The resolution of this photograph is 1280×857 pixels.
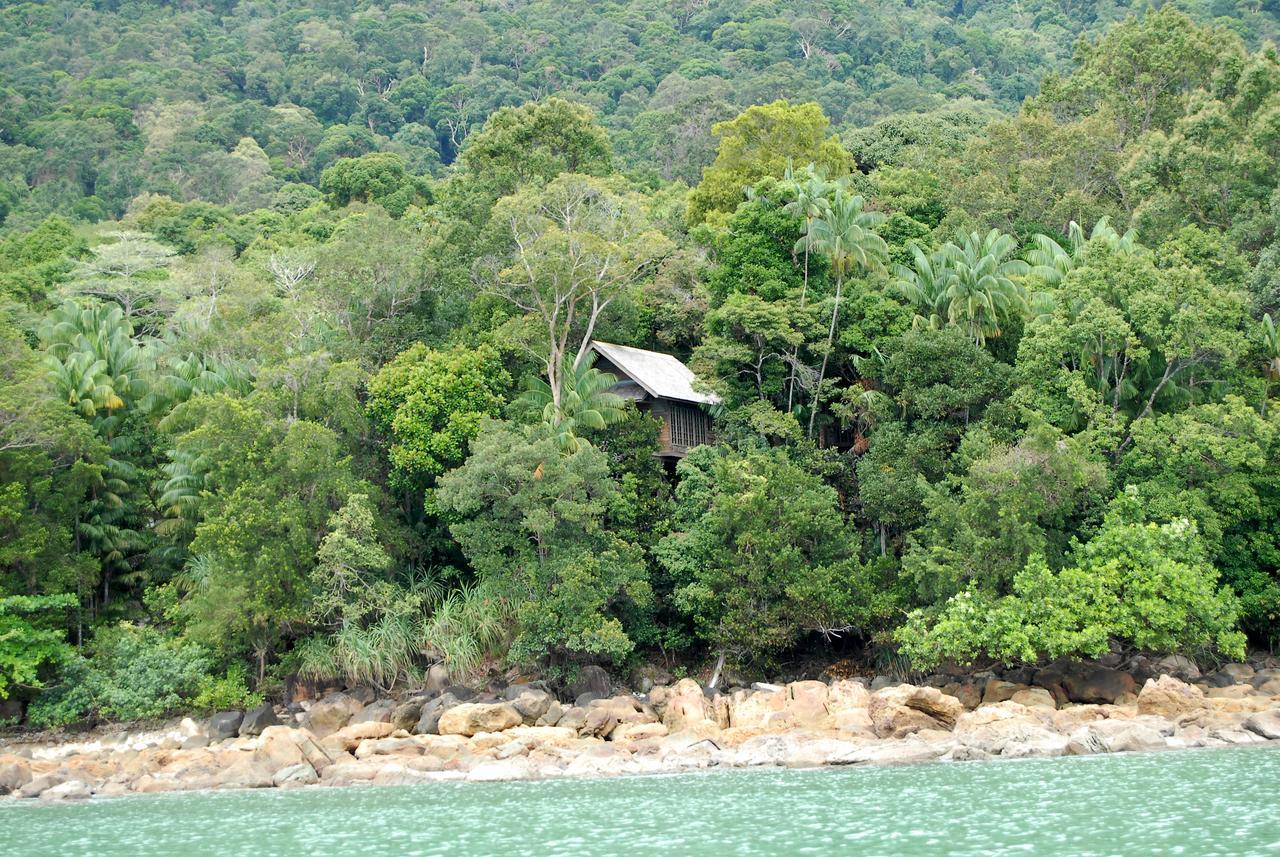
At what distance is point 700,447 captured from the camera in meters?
31.2

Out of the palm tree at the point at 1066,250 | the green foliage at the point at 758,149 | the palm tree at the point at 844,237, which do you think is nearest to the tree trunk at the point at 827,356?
the palm tree at the point at 844,237

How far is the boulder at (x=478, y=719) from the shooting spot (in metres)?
26.1

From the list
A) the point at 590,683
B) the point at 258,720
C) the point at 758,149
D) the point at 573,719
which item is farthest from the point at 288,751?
the point at 758,149

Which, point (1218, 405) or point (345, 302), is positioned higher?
point (345, 302)

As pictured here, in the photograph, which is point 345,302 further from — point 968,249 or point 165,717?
point 968,249

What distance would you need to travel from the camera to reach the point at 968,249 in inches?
1261

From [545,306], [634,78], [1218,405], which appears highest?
[634,78]

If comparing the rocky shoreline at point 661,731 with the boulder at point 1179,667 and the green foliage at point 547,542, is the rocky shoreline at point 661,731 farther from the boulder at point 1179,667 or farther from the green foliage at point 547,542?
the green foliage at point 547,542

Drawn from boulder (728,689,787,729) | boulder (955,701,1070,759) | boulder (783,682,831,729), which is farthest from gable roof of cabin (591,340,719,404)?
boulder (955,701,1070,759)

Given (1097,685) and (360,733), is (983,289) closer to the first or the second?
(1097,685)

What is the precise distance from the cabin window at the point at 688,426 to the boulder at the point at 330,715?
10270 mm

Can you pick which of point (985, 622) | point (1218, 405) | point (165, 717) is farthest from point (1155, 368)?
point (165, 717)

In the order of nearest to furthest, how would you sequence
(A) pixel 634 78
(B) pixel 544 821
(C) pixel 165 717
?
(B) pixel 544 821
(C) pixel 165 717
(A) pixel 634 78

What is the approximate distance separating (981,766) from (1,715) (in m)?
21.6
